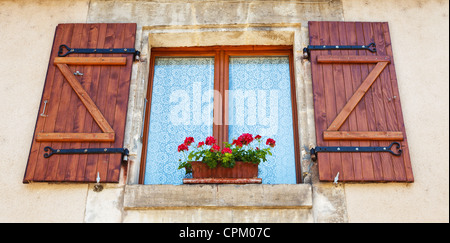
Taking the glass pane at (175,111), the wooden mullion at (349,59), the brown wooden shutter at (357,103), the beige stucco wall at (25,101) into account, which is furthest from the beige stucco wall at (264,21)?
the glass pane at (175,111)

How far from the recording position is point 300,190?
3672mm

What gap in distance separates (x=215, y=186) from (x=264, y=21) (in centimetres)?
167

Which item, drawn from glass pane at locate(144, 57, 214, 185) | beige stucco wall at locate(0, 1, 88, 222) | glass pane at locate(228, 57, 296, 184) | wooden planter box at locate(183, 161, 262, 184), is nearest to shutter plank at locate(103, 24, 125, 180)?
beige stucco wall at locate(0, 1, 88, 222)

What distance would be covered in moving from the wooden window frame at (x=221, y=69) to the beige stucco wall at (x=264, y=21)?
0.26m

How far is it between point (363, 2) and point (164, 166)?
2361 mm

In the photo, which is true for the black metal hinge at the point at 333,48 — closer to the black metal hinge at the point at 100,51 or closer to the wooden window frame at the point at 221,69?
the wooden window frame at the point at 221,69

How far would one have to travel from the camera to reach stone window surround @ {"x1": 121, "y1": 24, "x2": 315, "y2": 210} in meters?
3.64

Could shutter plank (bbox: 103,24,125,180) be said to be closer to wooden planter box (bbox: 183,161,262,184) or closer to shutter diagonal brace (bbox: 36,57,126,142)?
shutter diagonal brace (bbox: 36,57,126,142)

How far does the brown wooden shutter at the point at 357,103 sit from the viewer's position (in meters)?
3.69

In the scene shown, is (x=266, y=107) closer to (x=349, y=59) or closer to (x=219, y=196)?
(x=349, y=59)

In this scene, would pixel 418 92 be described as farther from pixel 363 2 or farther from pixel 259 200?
pixel 259 200

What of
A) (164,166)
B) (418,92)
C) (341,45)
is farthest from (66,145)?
(418,92)

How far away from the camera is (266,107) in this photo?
4371mm

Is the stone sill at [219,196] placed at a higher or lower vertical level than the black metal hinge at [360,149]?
lower
